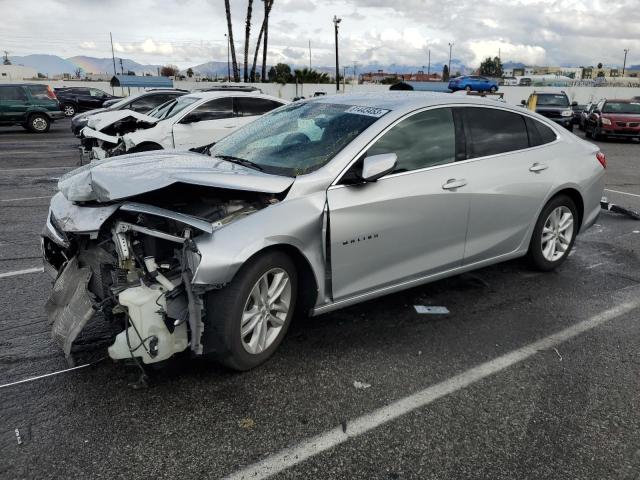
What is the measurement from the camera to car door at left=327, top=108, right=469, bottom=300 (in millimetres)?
3646

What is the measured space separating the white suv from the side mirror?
271 inches

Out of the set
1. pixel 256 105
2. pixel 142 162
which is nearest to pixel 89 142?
pixel 256 105

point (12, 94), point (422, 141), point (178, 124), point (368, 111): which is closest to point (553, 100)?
point (178, 124)

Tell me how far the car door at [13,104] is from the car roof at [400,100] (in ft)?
64.2

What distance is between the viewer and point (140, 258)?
128 inches

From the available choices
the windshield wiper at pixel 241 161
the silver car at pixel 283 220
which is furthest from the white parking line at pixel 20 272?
the windshield wiper at pixel 241 161

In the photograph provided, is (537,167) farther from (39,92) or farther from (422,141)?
(39,92)

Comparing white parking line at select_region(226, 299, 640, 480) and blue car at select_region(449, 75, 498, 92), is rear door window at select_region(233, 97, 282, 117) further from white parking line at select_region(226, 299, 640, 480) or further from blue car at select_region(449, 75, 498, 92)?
blue car at select_region(449, 75, 498, 92)

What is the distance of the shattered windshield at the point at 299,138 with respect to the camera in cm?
384

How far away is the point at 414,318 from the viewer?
4332 millimetres

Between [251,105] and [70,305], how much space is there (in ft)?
28.5

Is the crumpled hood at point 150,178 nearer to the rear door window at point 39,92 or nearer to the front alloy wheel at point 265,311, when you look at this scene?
the front alloy wheel at point 265,311

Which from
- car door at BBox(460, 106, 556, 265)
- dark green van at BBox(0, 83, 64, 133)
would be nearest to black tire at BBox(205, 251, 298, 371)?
Answer: car door at BBox(460, 106, 556, 265)

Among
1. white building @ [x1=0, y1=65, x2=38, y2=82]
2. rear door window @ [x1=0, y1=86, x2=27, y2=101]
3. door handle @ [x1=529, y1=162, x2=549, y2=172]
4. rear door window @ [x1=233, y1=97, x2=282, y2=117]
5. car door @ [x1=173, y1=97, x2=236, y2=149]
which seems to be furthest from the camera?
white building @ [x1=0, y1=65, x2=38, y2=82]
